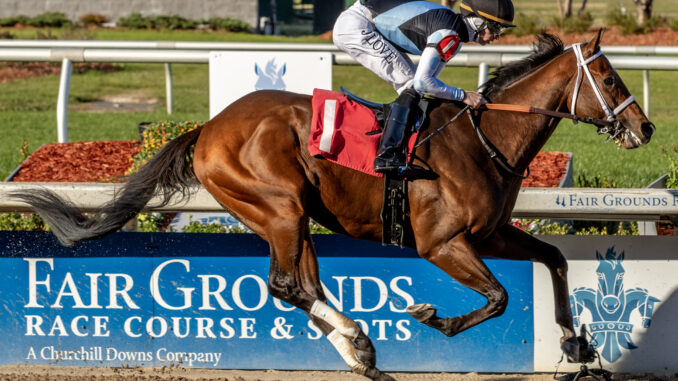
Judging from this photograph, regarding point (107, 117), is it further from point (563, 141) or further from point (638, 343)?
point (638, 343)

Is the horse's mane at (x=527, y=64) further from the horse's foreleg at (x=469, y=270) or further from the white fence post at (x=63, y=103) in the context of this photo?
the white fence post at (x=63, y=103)

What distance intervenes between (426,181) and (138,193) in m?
1.43

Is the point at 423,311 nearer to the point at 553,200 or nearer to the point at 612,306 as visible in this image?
the point at 553,200

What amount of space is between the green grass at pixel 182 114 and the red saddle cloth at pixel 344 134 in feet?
12.9

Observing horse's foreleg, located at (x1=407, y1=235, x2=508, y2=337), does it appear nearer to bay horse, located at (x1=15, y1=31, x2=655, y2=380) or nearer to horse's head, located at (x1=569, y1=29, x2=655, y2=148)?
bay horse, located at (x1=15, y1=31, x2=655, y2=380)

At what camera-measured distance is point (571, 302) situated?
5.11m

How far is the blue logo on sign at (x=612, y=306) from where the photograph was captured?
510 cm

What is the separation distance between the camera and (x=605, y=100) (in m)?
4.41

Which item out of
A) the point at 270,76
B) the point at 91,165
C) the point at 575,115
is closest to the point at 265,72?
the point at 270,76

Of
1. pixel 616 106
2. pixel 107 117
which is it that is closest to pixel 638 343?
pixel 616 106

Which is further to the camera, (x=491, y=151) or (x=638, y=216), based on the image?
(x=638, y=216)

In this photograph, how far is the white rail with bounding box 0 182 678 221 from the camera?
4.97 m

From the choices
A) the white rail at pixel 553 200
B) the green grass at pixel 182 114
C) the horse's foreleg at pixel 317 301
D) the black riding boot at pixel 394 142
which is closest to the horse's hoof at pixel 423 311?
the horse's foreleg at pixel 317 301

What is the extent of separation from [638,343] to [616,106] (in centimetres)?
144
